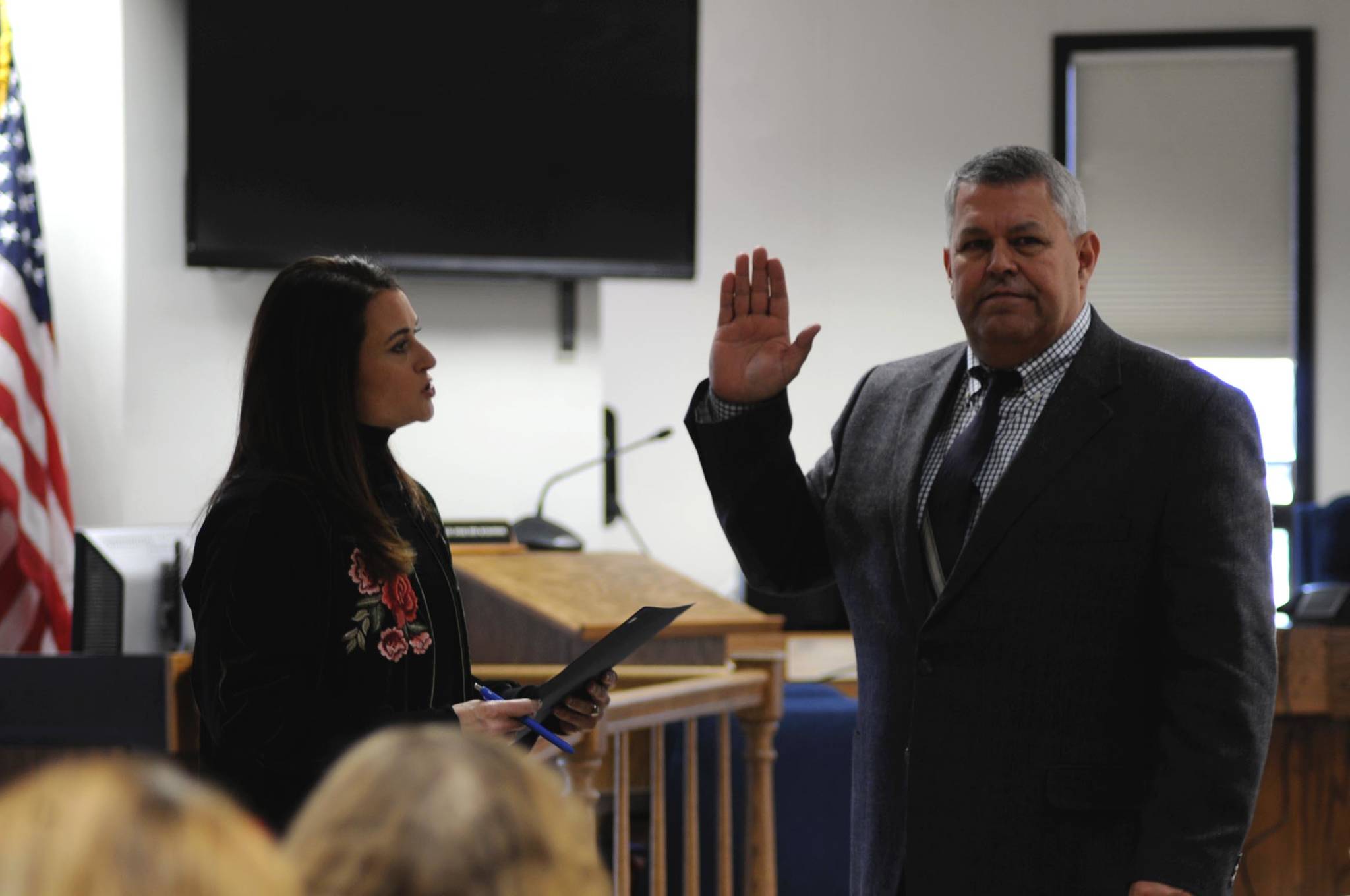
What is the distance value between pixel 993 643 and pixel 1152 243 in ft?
17.8

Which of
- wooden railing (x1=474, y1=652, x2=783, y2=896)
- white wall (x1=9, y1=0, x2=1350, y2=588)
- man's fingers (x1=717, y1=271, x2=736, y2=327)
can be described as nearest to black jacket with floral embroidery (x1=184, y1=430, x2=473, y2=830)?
man's fingers (x1=717, y1=271, x2=736, y2=327)

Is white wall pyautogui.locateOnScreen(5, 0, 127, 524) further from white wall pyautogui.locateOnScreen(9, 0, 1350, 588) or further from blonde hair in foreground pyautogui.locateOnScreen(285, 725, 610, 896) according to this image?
blonde hair in foreground pyautogui.locateOnScreen(285, 725, 610, 896)

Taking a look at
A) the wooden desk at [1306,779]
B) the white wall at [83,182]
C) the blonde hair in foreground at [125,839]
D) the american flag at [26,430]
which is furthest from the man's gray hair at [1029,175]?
the white wall at [83,182]

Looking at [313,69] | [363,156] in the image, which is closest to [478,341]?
[363,156]

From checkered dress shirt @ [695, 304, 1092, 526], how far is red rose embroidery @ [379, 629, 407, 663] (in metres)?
0.61

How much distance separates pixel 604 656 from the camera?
1583 millimetres

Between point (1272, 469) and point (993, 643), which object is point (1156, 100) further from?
point (993, 643)

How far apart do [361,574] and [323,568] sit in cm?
4

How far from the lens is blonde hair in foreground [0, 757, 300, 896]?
1.38ft

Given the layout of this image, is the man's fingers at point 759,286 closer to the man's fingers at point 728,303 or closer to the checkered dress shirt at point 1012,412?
the man's fingers at point 728,303

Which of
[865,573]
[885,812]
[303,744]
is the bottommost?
[885,812]

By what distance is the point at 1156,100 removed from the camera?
21.5 feet

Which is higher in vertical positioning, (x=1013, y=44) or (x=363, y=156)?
(x=1013, y=44)

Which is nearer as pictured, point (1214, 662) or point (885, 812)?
point (1214, 662)
